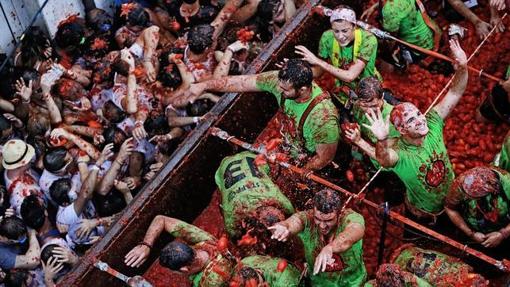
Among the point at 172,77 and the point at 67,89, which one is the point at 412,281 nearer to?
the point at 172,77

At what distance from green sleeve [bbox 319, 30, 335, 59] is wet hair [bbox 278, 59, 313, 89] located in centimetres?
119

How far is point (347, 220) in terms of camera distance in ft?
21.0

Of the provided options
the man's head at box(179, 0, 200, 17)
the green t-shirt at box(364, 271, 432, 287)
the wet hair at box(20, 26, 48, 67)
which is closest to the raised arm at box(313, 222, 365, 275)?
the green t-shirt at box(364, 271, 432, 287)

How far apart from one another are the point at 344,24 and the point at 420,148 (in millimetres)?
1684

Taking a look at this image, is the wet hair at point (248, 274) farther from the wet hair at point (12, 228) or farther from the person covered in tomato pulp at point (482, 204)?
the wet hair at point (12, 228)

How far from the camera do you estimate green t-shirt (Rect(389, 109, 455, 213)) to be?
22.0ft

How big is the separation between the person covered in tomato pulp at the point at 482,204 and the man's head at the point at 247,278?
183cm

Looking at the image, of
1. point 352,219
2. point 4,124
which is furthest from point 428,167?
point 4,124

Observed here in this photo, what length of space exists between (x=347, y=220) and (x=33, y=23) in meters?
5.52

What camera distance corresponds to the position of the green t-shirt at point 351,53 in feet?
25.8

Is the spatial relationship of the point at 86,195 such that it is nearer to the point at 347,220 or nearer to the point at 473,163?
the point at 347,220

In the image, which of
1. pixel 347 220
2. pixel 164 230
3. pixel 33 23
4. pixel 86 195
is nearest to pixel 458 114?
pixel 347 220

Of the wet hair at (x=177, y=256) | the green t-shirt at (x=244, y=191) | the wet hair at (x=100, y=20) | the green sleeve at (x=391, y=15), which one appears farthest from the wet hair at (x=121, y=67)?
the wet hair at (x=177, y=256)

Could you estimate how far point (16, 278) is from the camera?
24.3 ft
